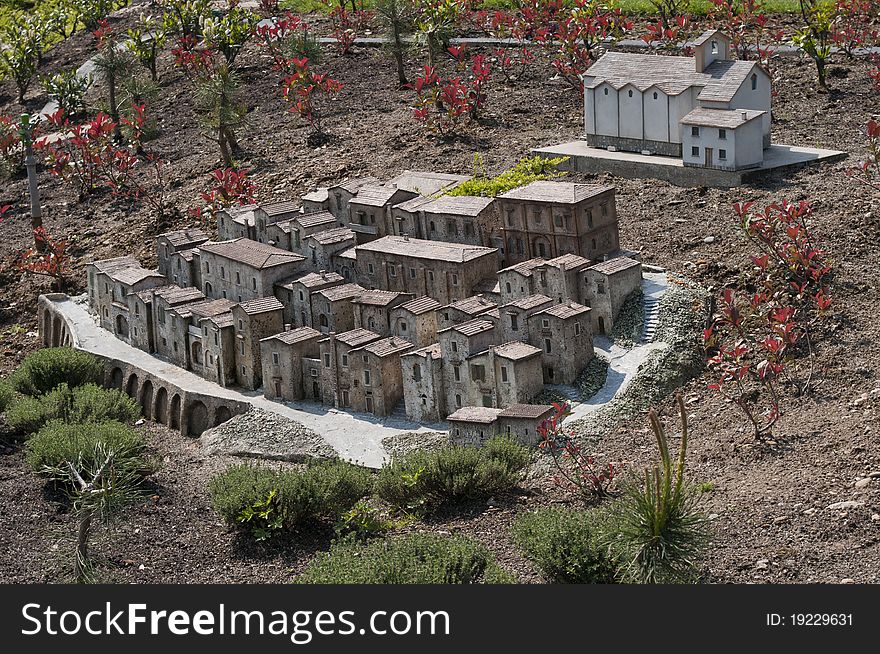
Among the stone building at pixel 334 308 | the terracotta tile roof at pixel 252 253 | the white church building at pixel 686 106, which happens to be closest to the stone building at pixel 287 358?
the stone building at pixel 334 308

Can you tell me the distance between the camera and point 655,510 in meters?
23.2

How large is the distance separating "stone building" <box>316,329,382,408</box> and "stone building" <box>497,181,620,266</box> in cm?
465

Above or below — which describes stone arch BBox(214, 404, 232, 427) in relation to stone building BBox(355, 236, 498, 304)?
below

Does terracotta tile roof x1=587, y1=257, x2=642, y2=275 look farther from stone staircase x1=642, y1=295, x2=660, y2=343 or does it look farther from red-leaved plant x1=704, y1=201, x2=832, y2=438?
red-leaved plant x1=704, y1=201, x2=832, y2=438


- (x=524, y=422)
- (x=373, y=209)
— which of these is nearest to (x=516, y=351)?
(x=524, y=422)

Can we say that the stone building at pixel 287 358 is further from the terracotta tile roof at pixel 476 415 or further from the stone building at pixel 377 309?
the terracotta tile roof at pixel 476 415

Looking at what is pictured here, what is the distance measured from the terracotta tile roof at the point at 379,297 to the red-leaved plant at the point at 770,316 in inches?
296

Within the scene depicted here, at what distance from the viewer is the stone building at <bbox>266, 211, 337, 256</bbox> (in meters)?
40.2

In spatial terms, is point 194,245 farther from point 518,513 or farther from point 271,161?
point 518,513

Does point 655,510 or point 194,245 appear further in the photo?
point 194,245

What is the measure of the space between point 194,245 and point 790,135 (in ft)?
56.4

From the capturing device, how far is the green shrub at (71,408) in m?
36.2

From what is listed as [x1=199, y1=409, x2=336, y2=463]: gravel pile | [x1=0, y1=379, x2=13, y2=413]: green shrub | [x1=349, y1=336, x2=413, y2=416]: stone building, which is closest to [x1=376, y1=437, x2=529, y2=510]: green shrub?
[x1=199, y1=409, x2=336, y2=463]: gravel pile

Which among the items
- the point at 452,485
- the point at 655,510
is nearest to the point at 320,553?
the point at 452,485
